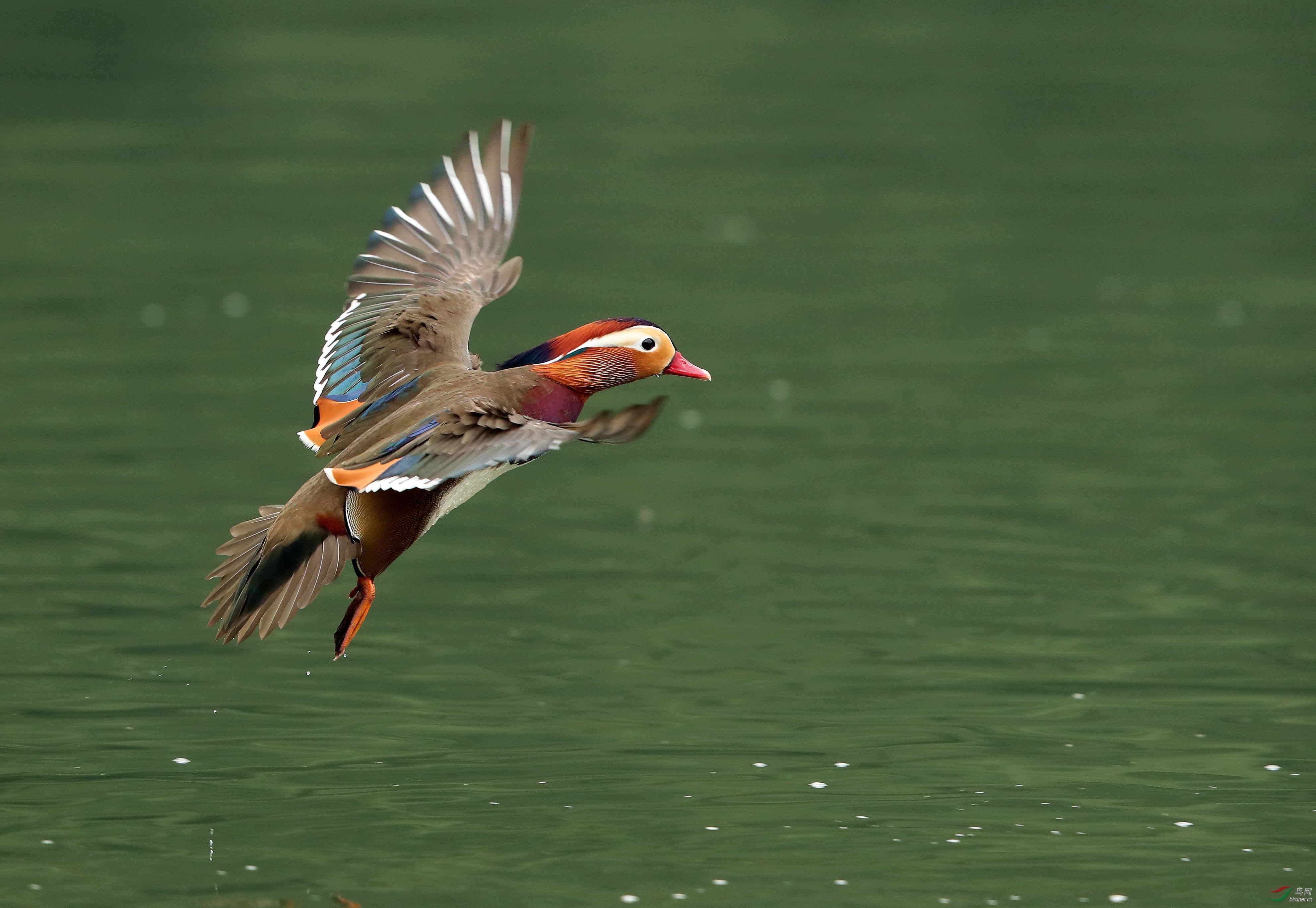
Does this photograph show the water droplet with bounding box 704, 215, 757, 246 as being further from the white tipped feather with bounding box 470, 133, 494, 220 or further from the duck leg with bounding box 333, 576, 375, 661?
the duck leg with bounding box 333, 576, 375, 661

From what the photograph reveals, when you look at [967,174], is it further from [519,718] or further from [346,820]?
[346,820]

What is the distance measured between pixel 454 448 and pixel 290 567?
1.19 m

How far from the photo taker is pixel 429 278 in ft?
33.3

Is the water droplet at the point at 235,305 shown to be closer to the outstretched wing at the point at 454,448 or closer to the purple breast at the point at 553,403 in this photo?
Answer: the purple breast at the point at 553,403

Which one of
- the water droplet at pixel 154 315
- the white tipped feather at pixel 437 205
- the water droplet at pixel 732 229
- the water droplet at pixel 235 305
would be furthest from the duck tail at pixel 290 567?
the water droplet at pixel 732 229

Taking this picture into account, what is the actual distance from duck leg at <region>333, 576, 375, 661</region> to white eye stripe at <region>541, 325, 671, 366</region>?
1.14 metres

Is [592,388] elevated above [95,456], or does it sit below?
below

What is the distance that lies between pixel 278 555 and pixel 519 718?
5.55 feet

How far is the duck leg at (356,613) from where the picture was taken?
856 cm

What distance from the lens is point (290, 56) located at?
1097 inches

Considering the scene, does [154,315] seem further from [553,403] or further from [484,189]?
[553,403]

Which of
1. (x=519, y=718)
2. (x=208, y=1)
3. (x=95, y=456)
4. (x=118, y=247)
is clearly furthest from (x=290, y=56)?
(x=519, y=718)

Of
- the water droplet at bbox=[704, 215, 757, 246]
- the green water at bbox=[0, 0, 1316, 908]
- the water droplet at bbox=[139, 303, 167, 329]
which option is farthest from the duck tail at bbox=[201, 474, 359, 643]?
the water droplet at bbox=[704, 215, 757, 246]

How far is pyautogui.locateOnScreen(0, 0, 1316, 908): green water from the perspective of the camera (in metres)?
8.39
